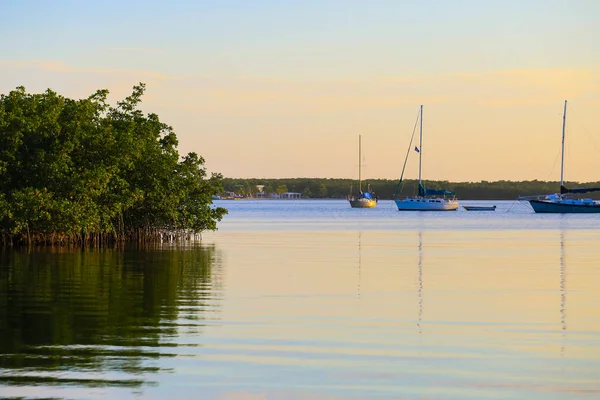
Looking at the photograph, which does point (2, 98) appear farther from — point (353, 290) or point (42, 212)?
point (353, 290)

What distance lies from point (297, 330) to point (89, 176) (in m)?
24.3

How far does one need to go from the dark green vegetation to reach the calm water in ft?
19.8

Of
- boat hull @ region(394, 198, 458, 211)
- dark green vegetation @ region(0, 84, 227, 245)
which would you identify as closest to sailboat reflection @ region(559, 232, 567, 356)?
dark green vegetation @ region(0, 84, 227, 245)

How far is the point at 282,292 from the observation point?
23.2 metres

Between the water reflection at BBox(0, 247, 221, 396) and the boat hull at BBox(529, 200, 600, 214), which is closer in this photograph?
the water reflection at BBox(0, 247, 221, 396)

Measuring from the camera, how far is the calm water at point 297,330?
39.1ft

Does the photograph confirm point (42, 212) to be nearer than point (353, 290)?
No

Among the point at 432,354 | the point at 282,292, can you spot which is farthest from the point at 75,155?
the point at 432,354

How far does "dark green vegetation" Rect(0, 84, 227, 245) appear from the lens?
3862cm

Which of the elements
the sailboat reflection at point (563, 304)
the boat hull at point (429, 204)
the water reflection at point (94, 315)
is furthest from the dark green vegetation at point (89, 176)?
the boat hull at point (429, 204)

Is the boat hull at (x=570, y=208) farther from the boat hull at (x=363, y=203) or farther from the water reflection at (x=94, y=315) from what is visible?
the water reflection at (x=94, y=315)

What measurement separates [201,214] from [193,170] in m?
2.15

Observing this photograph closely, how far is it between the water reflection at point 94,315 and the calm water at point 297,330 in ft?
0.12

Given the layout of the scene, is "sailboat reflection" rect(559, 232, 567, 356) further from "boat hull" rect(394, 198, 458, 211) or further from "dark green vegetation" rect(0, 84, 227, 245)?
"boat hull" rect(394, 198, 458, 211)
